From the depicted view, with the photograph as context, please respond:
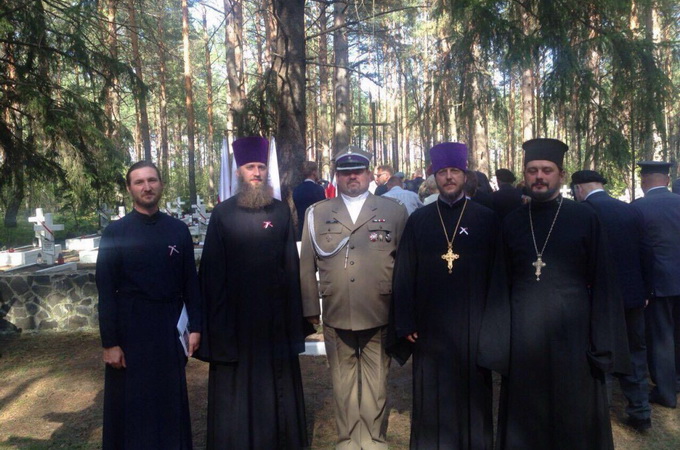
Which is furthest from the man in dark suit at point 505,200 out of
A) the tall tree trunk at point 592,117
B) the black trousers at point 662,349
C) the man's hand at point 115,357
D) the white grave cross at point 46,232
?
Result: the white grave cross at point 46,232

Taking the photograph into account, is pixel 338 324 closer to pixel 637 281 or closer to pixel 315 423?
pixel 315 423

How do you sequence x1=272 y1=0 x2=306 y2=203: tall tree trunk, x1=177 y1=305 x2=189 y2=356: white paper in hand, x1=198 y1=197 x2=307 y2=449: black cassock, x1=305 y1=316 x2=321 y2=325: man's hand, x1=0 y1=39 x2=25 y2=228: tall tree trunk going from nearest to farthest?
x1=177 y1=305 x2=189 y2=356: white paper in hand → x1=198 y1=197 x2=307 y2=449: black cassock → x1=305 y1=316 x2=321 y2=325: man's hand → x1=0 y1=39 x2=25 y2=228: tall tree trunk → x1=272 y1=0 x2=306 y2=203: tall tree trunk

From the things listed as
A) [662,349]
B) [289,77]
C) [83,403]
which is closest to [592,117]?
[662,349]

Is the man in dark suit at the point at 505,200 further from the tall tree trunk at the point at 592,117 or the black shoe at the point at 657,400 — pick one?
the black shoe at the point at 657,400

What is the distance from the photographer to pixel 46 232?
56.0 feet

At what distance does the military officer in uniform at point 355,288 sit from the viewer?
456 cm

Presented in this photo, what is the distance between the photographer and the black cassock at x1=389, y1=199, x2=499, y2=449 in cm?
425

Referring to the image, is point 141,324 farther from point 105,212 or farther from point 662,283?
point 105,212

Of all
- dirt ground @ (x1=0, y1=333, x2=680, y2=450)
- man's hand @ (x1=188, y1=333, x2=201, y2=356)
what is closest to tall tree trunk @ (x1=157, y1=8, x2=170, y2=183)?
dirt ground @ (x1=0, y1=333, x2=680, y2=450)

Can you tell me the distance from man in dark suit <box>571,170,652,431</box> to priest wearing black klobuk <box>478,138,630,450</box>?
5.17ft

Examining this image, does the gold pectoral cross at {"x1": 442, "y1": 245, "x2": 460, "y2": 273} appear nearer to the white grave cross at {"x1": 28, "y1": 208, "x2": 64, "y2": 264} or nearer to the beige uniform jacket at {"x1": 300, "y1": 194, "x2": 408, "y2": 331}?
the beige uniform jacket at {"x1": 300, "y1": 194, "x2": 408, "y2": 331}

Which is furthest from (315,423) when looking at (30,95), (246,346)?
(30,95)

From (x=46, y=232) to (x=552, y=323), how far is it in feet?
53.4

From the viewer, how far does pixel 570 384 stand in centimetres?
389
